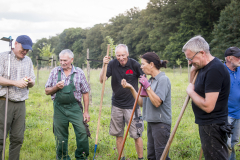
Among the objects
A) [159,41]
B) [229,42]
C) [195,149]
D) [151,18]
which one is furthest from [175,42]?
[195,149]

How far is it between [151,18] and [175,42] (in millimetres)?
10066

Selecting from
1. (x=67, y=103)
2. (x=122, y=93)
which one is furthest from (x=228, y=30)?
(x=67, y=103)

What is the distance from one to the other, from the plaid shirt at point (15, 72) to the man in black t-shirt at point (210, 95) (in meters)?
2.98

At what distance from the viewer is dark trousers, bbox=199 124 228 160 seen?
257 centimetres

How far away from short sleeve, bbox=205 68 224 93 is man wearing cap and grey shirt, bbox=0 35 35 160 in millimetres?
3002

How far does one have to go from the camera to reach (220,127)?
2.55 m

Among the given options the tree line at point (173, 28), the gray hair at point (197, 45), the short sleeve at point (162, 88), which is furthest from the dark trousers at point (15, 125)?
the tree line at point (173, 28)

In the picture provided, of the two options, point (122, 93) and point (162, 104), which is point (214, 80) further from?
point (122, 93)

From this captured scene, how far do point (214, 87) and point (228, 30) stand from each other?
102 ft

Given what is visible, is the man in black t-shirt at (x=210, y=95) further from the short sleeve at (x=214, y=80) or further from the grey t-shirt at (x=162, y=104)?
the grey t-shirt at (x=162, y=104)

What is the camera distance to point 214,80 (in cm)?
243

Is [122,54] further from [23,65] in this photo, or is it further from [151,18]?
[151,18]

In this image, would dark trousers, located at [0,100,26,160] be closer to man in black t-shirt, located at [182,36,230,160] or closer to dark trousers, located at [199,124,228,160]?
man in black t-shirt, located at [182,36,230,160]

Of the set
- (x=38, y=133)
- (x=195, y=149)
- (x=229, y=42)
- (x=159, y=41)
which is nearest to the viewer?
(x=195, y=149)
